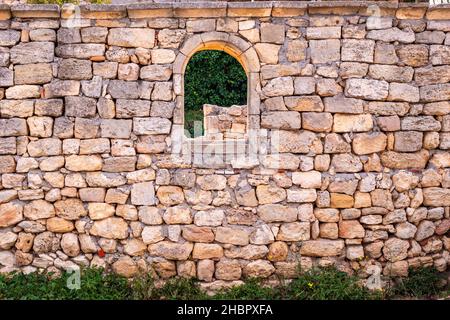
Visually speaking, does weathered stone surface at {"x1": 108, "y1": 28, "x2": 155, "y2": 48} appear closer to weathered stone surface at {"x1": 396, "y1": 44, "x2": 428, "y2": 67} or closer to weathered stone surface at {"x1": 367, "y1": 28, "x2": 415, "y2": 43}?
weathered stone surface at {"x1": 367, "y1": 28, "x2": 415, "y2": 43}

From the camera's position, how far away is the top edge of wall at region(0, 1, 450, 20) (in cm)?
502

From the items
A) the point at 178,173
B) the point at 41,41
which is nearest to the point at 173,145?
the point at 178,173

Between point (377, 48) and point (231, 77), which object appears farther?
point (231, 77)

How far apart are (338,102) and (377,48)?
31.3 inches

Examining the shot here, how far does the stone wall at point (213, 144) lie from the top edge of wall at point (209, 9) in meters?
0.02

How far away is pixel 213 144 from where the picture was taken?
535cm

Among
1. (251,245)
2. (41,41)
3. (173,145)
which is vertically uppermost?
(41,41)

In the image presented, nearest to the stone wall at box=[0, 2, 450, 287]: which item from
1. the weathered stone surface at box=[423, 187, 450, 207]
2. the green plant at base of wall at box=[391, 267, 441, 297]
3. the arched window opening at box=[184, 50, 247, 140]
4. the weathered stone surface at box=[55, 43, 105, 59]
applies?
the weathered stone surface at box=[55, 43, 105, 59]

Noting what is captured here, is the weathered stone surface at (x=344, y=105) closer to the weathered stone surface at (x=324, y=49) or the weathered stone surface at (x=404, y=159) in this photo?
the weathered stone surface at (x=324, y=49)

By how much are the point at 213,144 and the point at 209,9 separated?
1.59m

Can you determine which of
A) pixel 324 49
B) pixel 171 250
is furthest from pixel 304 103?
pixel 171 250

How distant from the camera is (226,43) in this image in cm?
517

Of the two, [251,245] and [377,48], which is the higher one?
[377,48]

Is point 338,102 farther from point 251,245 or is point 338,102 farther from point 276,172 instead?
point 251,245
